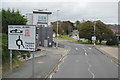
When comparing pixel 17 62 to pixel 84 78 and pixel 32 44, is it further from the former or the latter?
pixel 84 78

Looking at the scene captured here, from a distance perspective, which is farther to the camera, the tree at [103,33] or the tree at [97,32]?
A: the tree at [103,33]

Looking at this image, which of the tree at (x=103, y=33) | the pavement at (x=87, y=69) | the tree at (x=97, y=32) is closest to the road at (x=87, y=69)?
the pavement at (x=87, y=69)

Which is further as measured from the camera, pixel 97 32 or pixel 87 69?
pixel 97 32

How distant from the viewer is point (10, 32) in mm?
15578

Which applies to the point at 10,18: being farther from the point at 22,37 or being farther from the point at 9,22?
the point at 22,37

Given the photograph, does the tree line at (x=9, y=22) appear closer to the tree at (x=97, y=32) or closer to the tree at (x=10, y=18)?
the tree at (x=10, y=18)

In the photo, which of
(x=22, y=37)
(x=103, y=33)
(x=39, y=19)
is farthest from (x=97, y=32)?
(x=22, y=37)

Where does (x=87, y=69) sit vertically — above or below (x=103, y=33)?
below

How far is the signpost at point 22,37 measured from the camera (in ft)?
49.2

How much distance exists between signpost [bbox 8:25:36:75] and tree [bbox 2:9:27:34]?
5453 mm

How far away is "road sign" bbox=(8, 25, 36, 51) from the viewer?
15010mm

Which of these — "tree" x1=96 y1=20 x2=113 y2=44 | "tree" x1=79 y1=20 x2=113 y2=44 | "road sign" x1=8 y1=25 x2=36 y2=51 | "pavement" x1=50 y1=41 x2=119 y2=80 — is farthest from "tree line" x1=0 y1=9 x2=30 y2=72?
"tree" x1=96 y1=20 x2=113 y2=44

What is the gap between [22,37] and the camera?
1534 centimetres

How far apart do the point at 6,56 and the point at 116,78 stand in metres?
9.15
